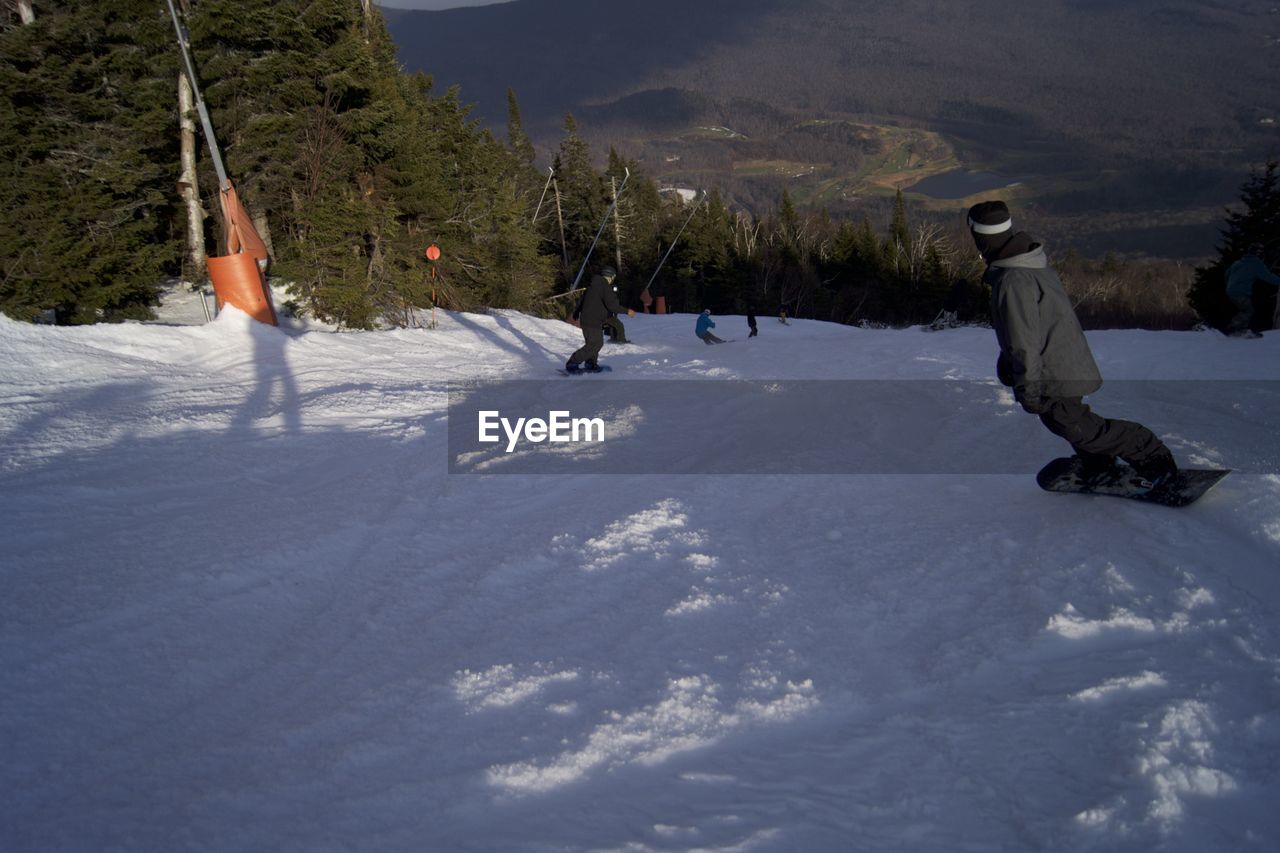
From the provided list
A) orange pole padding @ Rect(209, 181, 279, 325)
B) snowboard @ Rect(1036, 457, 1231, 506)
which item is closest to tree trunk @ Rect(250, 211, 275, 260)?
orange pole padding @ Rect(209, 181, 279, 325)

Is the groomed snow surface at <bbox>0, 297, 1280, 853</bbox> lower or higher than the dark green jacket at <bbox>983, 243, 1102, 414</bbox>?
lower

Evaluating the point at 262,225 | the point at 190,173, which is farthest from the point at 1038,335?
the point at 190,173

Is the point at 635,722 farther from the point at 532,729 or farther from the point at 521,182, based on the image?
the point at 521,182

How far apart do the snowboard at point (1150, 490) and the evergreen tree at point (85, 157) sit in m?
14.9

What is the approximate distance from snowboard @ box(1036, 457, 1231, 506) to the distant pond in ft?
586

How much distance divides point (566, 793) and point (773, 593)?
5.86ft

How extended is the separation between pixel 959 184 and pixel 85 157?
7635 inches

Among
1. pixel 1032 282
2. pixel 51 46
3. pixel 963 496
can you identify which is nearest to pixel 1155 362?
pixel 963 496

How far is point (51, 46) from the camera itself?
711 inches

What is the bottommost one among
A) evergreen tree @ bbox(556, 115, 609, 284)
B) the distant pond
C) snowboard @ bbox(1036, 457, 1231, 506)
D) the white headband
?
snowboard @ bbox(1036, 457, 1231, 506)

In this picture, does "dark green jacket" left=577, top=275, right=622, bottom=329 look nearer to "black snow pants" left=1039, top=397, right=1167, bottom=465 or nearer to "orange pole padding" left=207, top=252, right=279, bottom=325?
"orange pole padding" left=207, top=252, right=279, bottom=325

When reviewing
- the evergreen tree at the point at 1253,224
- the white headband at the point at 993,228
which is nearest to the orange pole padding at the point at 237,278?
the white headband at the point at 993,228

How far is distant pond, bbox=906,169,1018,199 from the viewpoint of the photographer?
172 meters

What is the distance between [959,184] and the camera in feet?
602
